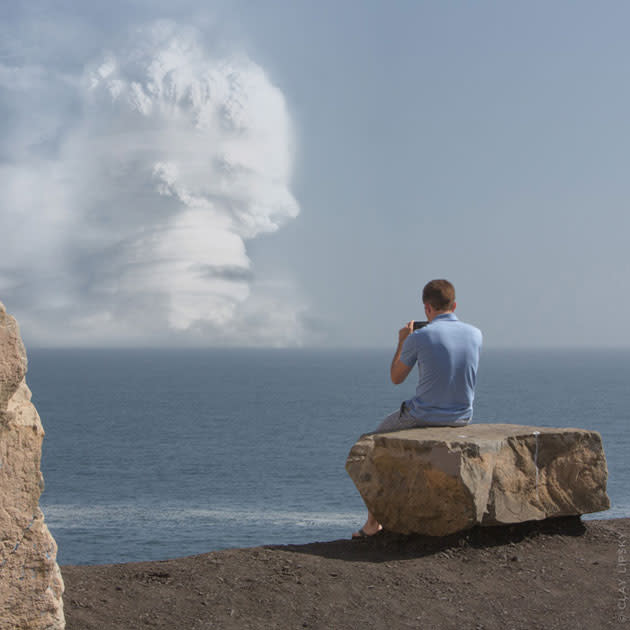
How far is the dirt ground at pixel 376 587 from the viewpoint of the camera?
488 cm

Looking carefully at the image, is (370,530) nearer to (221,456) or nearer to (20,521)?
(20,521)

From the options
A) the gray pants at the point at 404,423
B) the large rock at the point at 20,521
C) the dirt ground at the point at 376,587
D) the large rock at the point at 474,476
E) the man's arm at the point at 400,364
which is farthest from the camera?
the gray pants at the point at 404,423

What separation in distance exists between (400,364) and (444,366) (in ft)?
1.18

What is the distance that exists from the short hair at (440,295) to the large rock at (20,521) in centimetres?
350

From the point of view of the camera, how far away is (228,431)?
78562 millimetres

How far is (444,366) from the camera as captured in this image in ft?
21.1

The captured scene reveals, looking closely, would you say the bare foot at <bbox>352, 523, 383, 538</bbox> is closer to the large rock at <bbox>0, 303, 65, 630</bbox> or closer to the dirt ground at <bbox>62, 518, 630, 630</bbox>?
the dirt ground at <bbox>62, 518, 630, 630</bbox>

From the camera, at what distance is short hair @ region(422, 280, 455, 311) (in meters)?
6.61

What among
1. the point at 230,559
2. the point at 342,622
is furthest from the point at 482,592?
the point at 230,559

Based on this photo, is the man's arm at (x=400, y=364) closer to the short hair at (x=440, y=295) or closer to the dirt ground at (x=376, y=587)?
the short hair at (x=440, y=295)

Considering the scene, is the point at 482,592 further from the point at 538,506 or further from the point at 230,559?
the point at 230,559

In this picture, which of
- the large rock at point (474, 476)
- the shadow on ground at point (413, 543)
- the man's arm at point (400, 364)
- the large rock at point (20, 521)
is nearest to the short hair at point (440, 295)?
the man's arm at point (400, 364)

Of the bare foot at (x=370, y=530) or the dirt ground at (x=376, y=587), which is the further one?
the bare foot at (x=370, y=530)

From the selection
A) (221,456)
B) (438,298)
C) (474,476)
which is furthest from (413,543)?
(221,456)
